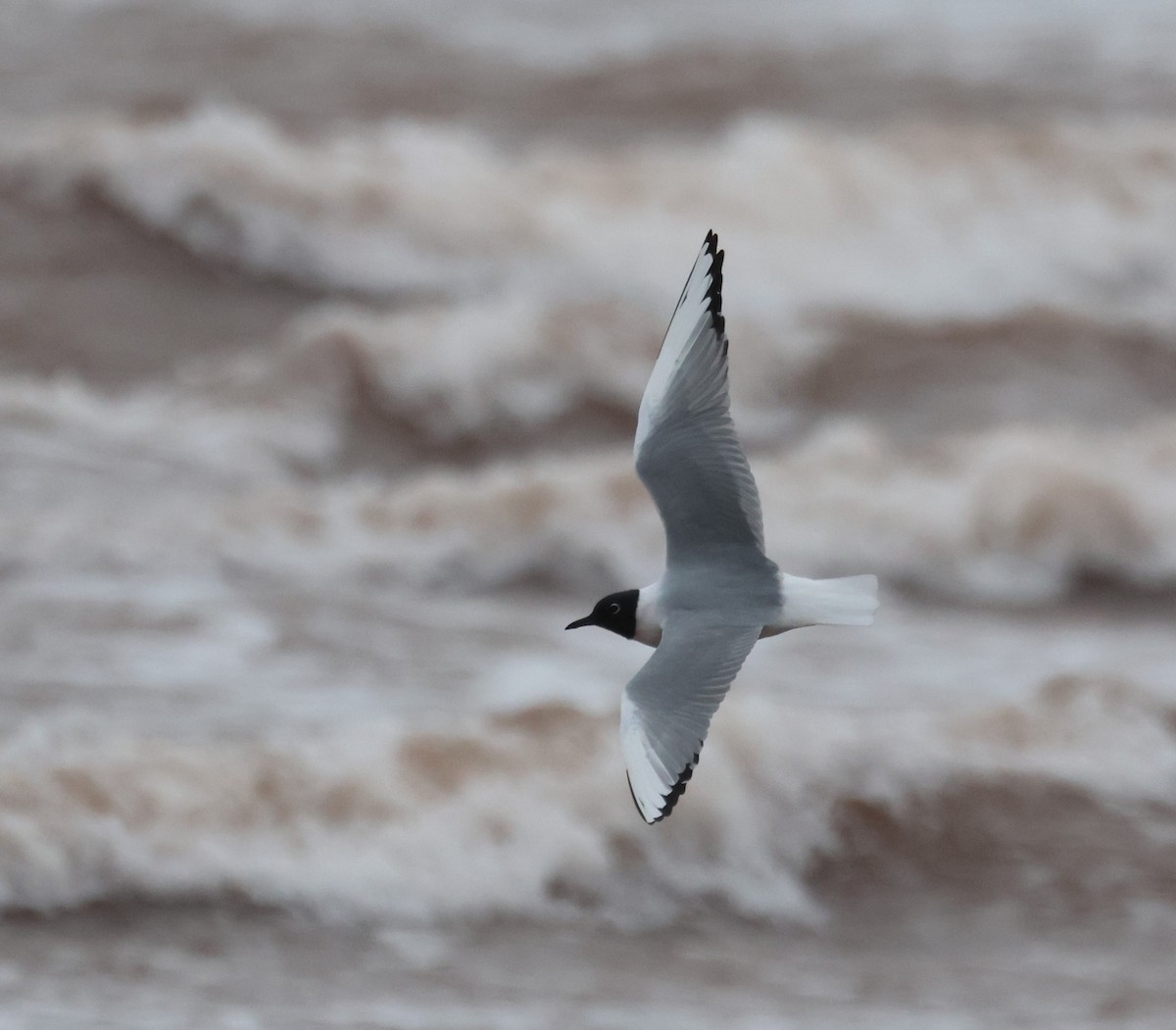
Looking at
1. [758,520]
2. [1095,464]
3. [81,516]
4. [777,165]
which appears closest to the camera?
[758,520]

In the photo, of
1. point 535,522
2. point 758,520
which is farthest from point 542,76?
point 758,520

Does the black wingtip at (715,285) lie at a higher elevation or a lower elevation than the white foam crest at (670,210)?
lower

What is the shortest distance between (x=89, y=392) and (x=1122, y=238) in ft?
18.8

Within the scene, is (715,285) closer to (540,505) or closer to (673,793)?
(673,793)

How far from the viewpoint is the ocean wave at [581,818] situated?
516cm

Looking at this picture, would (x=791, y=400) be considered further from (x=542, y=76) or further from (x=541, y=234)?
(x=542, y=76)

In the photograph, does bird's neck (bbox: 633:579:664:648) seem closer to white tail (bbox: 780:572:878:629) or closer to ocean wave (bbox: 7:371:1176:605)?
white tail (bbox: 780:572:878:629)

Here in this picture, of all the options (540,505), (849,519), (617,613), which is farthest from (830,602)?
(849,519)

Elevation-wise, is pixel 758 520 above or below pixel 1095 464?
below

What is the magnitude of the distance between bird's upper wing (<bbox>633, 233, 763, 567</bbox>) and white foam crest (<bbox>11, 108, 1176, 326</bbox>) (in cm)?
609

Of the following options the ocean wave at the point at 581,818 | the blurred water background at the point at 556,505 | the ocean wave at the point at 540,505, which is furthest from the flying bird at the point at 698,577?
the ocean wave at the point at 540,505

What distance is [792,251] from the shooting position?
10945 millimetres

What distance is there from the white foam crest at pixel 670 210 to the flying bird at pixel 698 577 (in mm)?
6109

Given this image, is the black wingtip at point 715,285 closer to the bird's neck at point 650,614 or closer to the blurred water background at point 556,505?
the bird's neck at point 650,614
